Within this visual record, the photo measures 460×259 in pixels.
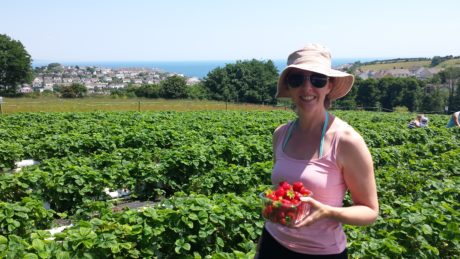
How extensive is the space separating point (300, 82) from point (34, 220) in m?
3.98

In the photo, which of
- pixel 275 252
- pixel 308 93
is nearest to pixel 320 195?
pixel 275 252

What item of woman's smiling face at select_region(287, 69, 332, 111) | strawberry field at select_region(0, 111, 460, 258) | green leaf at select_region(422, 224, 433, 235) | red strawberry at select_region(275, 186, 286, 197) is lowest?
strawberry field at select_region(0, 111, 460, 258)

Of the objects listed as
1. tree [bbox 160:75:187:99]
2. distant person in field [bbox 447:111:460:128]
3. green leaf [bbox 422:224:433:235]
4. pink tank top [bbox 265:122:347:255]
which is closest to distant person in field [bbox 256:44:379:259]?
pink tank top [bbox 265:122:347:255]

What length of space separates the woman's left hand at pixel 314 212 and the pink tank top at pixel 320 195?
0.48 feet

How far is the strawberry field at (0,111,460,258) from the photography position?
3.93m

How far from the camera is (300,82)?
2.34 metres

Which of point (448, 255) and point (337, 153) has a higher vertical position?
point (337, 153)

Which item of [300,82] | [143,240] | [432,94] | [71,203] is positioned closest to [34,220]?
[71,203]

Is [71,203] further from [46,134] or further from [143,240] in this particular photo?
[46,134]

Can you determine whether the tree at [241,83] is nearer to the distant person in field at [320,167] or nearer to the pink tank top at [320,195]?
the distant person in field at [320,167]

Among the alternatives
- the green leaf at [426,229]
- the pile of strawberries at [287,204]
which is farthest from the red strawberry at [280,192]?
the green leaf at [426,229]

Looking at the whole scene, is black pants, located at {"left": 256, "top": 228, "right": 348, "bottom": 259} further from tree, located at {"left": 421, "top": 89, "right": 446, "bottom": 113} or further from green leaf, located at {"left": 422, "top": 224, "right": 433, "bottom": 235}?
tree, located at {"left": 421, "top": 89, "right": 446, "bottom": 113}

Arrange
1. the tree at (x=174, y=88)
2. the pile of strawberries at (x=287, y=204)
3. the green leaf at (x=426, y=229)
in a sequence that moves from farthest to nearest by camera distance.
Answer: the tree at (x=174, y=88) → the green leaf at (x=426, y=229) → the pile of strawberries at (x=287, y=204)

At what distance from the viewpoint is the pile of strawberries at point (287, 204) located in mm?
2039
